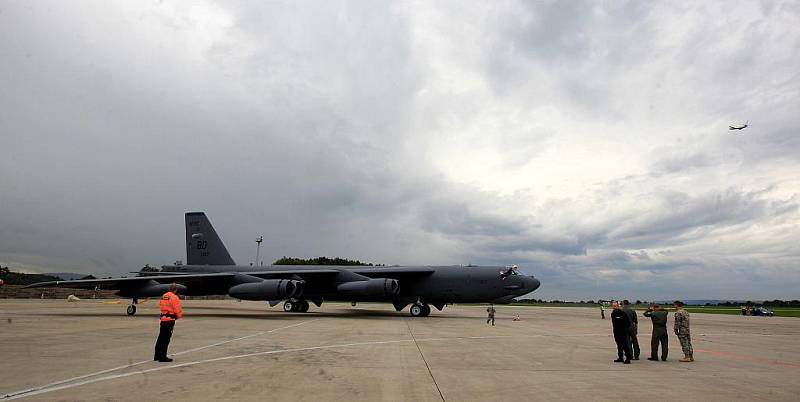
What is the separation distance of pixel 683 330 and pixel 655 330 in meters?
0.56

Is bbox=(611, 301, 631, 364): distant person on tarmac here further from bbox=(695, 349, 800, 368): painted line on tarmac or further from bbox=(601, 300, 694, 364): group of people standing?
bbox=(695, 349, 800, 368): painted line on tarmac

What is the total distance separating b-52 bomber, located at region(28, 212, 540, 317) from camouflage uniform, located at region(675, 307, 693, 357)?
13478mm

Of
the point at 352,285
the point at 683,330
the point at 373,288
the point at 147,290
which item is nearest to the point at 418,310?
the point at 373,288

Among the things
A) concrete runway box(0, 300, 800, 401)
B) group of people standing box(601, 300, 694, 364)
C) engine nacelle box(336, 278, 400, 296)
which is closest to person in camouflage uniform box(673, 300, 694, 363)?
group of people standing box(601, 300, 694, 364)

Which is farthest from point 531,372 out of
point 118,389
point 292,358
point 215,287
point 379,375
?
point 215,287

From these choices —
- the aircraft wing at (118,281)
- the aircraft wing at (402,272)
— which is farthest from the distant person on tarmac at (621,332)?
the aircraft wing at (118,281)

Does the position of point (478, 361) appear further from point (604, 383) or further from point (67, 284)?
point (67, 284)

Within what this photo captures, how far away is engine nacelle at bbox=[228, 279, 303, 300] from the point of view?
77.2 ft

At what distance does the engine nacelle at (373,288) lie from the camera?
2406 centimetres

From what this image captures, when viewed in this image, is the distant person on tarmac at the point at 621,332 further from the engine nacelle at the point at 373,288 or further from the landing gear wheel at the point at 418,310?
the landing gear wheel at the point at 418,310

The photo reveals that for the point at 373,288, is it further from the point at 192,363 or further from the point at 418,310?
the point at 192,363

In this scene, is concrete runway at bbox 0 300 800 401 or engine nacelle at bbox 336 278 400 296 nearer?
concrete runway at bbox 0 300 800 401

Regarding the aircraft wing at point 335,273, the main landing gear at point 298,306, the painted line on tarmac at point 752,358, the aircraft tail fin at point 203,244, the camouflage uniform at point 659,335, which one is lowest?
the main landing gear at point 298,306

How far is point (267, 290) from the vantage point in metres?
23.6
